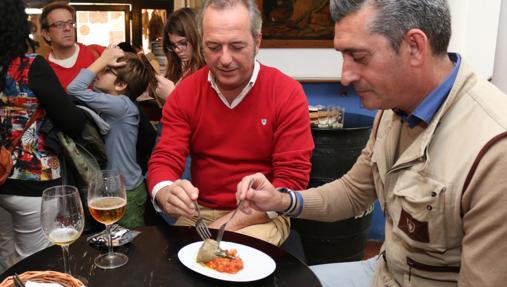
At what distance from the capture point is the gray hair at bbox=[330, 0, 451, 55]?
1164mm

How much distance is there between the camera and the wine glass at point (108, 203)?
4.61ft

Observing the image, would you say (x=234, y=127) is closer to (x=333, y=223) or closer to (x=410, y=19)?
(x=410, y=19)

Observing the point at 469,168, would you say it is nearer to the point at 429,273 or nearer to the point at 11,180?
the point at 429,273

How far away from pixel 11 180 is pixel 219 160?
986mm

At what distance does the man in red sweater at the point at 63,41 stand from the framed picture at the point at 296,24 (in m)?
1.45

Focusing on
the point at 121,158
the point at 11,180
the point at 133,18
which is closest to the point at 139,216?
the point at 121,158

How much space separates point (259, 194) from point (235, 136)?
21.4 inches

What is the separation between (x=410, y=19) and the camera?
1.17 meters

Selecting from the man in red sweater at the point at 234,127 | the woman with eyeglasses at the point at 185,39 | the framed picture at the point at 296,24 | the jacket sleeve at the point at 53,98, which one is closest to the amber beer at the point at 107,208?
the man in red sweater at the point at 234,127

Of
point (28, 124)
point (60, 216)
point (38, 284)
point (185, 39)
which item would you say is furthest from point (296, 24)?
point (38, 284)

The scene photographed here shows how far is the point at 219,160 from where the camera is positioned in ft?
6.97

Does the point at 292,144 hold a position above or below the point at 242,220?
above

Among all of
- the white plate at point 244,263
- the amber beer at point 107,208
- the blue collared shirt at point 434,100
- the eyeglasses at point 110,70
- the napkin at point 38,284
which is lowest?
the white plate at point 244,263

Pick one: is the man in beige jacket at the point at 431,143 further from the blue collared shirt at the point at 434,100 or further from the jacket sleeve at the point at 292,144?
the jacket sleeve at the point at 292,144
